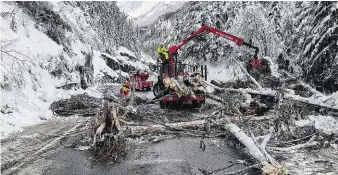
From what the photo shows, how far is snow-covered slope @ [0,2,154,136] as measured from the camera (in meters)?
10.8

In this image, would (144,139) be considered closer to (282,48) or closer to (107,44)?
(282,48)

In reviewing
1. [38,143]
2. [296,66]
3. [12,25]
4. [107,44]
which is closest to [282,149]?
[38,143]

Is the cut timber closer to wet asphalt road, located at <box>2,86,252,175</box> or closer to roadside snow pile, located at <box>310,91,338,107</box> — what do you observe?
wet asphalt road, located at <box>2,86,252,175</box>

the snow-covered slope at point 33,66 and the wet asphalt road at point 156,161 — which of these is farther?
the snow-covered slope at point 33,66

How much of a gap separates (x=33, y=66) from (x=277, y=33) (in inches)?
570

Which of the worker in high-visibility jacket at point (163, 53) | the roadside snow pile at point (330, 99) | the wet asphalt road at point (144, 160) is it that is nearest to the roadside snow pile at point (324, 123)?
the roadside snow pile at point (330, 99)

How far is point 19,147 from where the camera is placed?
24.8 ft

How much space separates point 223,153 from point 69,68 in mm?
15125

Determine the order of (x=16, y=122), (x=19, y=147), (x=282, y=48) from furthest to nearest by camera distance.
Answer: (x=282, y=48), (x=16, y=122), (x=19, y=147)

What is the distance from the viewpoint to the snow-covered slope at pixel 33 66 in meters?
10.8

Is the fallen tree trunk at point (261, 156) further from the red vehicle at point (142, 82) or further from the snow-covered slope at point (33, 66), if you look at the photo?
the red vehicle at point (142, 82)

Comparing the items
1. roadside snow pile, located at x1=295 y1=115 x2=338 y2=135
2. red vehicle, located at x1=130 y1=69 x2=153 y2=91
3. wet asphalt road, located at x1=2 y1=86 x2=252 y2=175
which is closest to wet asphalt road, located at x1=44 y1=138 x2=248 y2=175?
wet asphalt road, located at x1=2 y1=86 x2=252 y2=175

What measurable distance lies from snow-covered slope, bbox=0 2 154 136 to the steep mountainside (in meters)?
7.86

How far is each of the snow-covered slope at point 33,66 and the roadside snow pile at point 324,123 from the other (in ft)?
24.5
